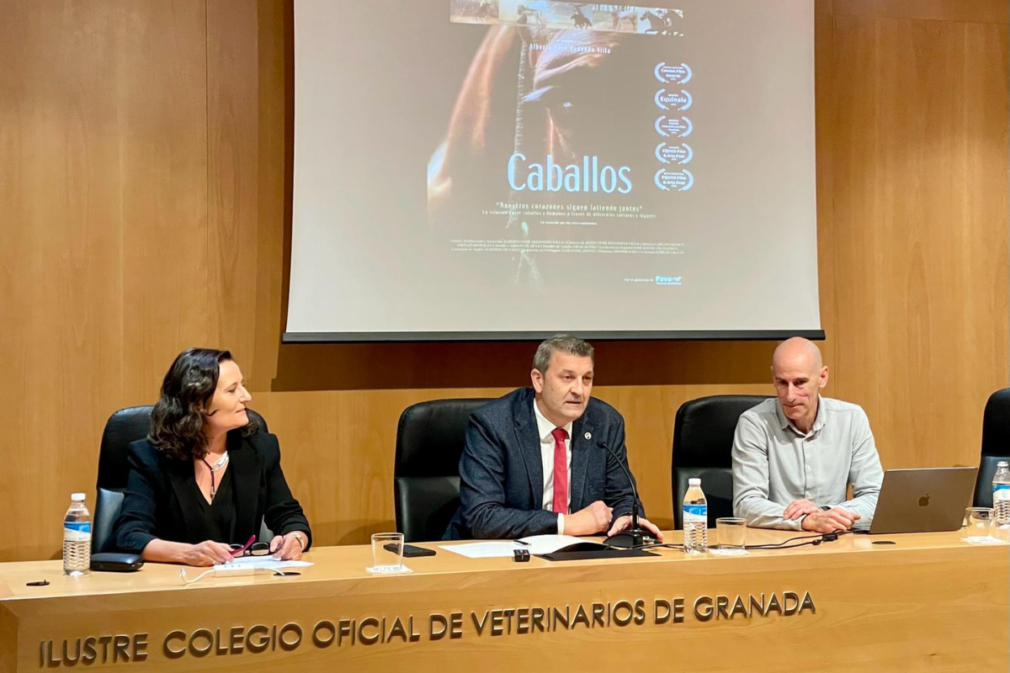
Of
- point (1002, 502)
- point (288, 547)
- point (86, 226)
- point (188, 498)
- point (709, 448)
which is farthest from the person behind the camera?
point (86, 226)

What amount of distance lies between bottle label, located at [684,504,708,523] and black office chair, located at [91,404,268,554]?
145 centimetres

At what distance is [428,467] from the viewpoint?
3.22 m

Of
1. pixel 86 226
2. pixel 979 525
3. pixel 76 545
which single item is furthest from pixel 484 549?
pixel 86 226

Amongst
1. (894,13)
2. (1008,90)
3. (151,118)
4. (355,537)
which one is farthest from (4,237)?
(1008,90)

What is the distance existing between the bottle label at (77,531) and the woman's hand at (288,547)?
1.39ft

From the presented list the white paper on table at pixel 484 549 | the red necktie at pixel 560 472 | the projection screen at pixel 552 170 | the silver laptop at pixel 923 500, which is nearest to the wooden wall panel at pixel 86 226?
the projection screen at pixel 552 170

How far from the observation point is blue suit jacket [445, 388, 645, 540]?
9.86 ft

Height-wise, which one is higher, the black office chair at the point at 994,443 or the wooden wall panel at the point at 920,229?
the wooden wall panel at the point at 920,229

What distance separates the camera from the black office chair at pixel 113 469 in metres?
2.89

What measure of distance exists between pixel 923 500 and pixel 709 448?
77 centimetres

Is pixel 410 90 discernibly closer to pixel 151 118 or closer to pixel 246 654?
pixel 151 118

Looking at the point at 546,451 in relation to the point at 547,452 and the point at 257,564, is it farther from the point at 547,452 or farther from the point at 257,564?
the point at 257,564

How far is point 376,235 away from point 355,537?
1.12 meters

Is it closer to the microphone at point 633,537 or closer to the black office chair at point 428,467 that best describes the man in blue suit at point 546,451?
the black office chair at point 428,467
